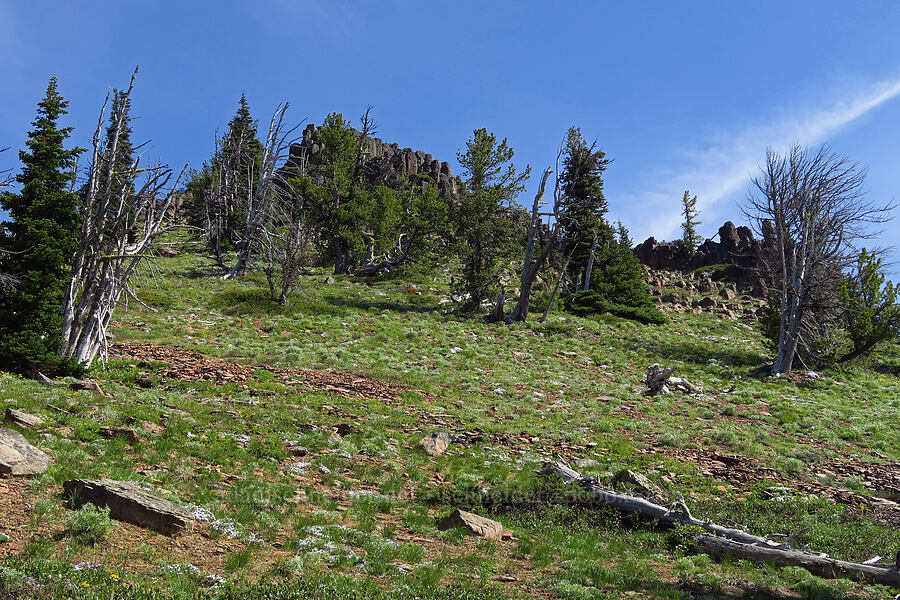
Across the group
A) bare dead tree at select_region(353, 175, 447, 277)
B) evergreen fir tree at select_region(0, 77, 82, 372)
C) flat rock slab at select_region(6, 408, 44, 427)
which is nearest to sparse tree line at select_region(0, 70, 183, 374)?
evergreen fir tree at select_region(0, 77, 82, 372)

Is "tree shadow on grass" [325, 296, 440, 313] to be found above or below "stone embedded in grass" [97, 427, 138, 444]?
above

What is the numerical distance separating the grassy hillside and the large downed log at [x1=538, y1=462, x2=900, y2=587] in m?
0.29

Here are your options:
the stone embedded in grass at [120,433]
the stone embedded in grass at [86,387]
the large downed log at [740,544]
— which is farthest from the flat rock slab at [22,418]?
the large downed log at [740,544]

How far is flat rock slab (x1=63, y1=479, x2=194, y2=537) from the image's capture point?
720 cm

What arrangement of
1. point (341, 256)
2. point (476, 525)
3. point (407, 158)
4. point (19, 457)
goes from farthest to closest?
1. point (407, 158)
2. point (341, 256)
3. point (476, 525)
4. point (19, 457)

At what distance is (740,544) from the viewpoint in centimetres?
897

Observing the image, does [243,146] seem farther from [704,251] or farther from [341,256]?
[704,251]

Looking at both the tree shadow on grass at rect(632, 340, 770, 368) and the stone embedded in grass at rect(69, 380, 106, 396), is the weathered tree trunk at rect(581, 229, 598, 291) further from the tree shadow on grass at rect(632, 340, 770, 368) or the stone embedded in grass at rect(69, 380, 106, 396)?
the stone embedded in grass at rect(69, 380, 106, 396)

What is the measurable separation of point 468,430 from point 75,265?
44.1 ft

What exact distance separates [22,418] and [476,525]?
8951mm

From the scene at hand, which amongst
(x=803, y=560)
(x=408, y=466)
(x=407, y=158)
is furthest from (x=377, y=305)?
(x=407, y=158)

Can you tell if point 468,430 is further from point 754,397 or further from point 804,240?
point 804,240

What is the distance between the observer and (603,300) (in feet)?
145

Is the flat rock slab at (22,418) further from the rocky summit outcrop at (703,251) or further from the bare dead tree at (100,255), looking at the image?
the rocky summit outcrop at (703,251)
